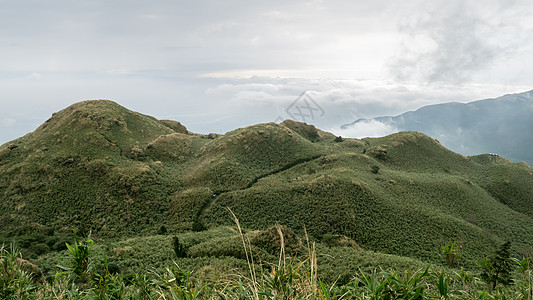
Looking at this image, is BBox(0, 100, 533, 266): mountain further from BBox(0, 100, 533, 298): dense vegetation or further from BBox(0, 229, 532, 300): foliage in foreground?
BBox(0, 229, 532, 300): foliage in foreground

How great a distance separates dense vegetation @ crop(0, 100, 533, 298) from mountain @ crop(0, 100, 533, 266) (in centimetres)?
28

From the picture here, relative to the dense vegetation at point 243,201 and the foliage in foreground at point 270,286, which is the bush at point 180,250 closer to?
the dense vegetation at point 243,201

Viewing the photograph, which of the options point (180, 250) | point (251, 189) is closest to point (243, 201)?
point (251, 189)

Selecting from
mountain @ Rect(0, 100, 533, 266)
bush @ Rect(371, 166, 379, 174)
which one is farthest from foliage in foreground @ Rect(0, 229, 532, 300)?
bush @ Rect(371, 166, 379, 174)

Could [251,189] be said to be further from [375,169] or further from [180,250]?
[375,169]

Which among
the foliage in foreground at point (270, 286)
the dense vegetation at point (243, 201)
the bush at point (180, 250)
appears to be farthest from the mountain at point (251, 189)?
the foliage in foreground at point (270, 286)

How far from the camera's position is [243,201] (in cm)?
4850

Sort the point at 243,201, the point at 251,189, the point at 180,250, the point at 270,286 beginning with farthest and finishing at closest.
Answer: the point at 251,189, the point at 243,201, the point at 180,250, the point at 270,286

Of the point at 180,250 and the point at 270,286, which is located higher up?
the point at 270,286

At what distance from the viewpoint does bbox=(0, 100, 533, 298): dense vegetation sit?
2906 centimetres

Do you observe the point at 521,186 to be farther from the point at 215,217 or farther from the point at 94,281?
the point at 94,281

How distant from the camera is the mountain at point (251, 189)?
4100 centimetres

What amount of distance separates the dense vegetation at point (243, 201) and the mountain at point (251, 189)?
0.28m

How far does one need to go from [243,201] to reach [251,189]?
400 cm
